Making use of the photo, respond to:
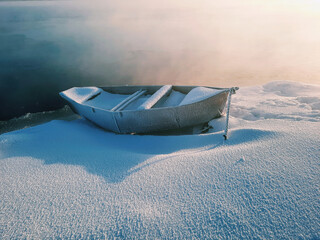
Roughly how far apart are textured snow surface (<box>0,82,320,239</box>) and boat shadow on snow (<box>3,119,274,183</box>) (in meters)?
0.04

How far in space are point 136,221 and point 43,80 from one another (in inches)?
459

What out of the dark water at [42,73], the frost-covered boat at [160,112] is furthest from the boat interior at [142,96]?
the dark water at [42,73]

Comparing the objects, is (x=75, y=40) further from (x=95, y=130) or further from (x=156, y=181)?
(x=156, y=181)

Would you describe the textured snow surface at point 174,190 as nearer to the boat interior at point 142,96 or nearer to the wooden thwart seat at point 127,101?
the boat interior at point 142,96

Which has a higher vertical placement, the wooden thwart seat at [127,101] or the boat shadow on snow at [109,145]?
the wooden thwart seat at [127,101]

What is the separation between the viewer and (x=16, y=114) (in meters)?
8.47

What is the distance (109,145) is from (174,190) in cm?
285

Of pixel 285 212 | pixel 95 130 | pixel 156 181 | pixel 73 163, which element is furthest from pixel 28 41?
pixel 285 212

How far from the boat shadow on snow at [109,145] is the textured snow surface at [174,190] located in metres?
0.04

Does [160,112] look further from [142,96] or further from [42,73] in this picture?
[42,73]

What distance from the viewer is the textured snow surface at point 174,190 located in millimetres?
2213

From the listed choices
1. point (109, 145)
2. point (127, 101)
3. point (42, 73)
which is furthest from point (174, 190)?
point (42, 73)

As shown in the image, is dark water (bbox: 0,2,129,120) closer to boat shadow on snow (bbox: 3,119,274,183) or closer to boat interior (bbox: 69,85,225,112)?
boat interior (bbox: 69,85,225,112)

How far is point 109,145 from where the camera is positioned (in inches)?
207
